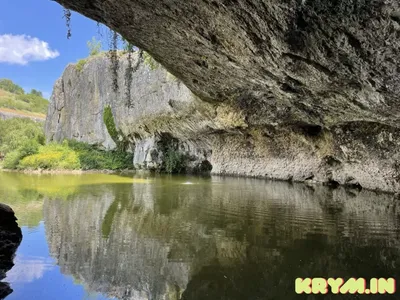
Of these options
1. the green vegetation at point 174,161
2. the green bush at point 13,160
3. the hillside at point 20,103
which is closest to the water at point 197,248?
the green vegetation at point 174,161

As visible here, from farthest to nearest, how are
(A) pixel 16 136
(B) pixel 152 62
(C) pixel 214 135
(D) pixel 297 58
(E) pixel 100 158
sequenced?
(A) pixel 16 136, (E) pixel 100 158, (C) pixel 214 135, (B) pixel 152 62, (D) pixel 297 58

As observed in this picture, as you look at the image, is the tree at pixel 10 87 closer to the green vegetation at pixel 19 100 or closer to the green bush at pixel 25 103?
the green vegetation at pixel 19 100

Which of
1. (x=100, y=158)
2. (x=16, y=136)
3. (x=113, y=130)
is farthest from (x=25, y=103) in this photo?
(x=100, y=158)

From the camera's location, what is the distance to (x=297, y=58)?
718 centimetres

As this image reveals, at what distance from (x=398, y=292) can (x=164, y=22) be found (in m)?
5.95

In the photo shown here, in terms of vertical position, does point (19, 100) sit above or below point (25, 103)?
above

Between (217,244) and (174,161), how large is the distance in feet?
63.9

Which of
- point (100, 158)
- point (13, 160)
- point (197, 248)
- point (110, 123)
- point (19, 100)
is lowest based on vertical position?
point (197, 248)

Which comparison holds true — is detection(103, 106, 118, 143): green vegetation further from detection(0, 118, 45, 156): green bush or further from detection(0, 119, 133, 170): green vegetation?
detection(0, 118, 45, 156): green bush

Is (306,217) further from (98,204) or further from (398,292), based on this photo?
(98,204)

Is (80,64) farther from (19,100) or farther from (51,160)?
(19,100)

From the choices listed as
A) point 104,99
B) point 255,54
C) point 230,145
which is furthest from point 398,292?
point 104,99

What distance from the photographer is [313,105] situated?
10508mm

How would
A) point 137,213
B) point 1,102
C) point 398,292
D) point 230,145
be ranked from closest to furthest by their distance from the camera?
point 398,292, point 137,213, point 230,145, point 1,102
